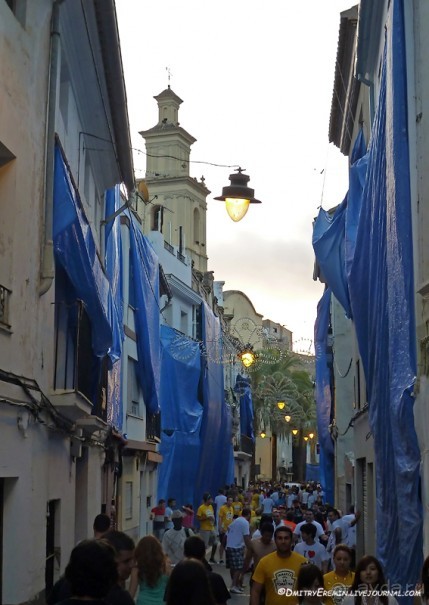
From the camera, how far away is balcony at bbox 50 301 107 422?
14.1m

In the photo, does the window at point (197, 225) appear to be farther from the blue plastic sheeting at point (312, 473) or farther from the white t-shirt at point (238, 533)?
the white t-shirt at point (238, 533)

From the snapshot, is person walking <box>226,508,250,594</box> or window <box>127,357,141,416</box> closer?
person walking <box>226,508,250,594</box>

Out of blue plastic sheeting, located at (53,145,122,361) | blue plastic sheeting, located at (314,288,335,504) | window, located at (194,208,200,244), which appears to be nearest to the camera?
blue plastic sheeting, located at (53,145,122,361)

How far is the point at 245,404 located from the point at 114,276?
33.8 meters

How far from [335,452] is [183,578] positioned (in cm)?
2833

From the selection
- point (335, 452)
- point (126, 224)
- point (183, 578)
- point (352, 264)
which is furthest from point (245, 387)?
point (183, 578)

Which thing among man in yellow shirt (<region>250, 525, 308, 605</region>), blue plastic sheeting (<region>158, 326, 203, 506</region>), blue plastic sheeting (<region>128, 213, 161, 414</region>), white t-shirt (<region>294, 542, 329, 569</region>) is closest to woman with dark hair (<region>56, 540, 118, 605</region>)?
man in yellow shirt (<region>250, 525, 308, 605</region>)

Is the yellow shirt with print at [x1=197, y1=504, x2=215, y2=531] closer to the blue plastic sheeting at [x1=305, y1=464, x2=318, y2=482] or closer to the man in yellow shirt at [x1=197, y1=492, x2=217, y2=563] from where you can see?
the man in yellow shirt at [x1=197, y1=492, x2=217, y2=563]

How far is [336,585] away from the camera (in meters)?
8.95

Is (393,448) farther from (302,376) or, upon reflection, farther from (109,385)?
(302,376)

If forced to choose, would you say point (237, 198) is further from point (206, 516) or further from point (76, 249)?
point (206, 516)

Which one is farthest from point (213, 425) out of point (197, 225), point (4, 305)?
point (4, 305)

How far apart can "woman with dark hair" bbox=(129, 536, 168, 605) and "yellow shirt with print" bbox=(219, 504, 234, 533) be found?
699 inches

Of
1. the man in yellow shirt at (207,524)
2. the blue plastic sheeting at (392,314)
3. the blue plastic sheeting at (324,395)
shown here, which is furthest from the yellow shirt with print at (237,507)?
the blue plastic sheeting at (392,314)
